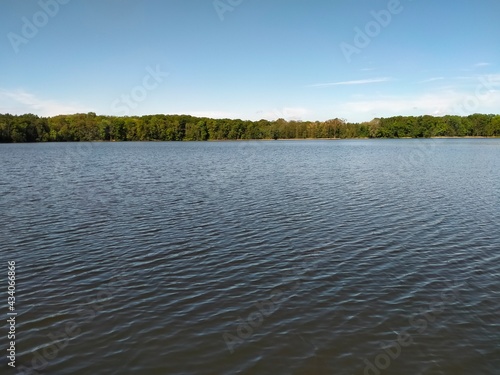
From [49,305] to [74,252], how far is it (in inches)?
218

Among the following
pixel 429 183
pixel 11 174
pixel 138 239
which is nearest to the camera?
pixel 138 239

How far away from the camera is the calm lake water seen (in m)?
9.91

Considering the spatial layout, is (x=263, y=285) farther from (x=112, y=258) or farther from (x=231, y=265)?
(x=112, y=258)

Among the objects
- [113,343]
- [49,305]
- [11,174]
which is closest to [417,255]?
[113,343]

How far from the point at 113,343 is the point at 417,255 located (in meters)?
13.5

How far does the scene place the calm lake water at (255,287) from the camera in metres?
9.91

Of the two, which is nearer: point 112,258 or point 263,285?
point 263,285

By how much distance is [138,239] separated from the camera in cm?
1988

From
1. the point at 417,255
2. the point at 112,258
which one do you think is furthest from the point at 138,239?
the point at 417,255

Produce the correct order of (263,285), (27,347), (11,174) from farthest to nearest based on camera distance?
(11,174), (263,285), (27,347)

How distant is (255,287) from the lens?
14.0m

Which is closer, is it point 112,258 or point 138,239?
point 112,258

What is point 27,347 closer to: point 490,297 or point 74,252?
point 74,252

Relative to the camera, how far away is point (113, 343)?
411 inches
